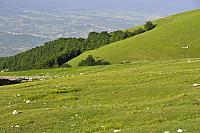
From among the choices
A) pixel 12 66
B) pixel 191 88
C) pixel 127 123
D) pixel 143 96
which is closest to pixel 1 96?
pixel 143 96

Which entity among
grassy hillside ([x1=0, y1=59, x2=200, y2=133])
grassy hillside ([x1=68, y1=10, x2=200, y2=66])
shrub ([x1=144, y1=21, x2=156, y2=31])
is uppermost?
shrub ([x1=144, y1=21, x2=156, y2=31])

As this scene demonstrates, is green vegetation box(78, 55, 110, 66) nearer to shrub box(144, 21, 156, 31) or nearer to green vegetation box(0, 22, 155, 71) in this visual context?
green vegetation box(0, 22, 155, 71)

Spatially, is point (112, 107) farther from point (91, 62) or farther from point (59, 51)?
point (59, 51)

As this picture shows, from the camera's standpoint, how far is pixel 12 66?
133750 millimetres

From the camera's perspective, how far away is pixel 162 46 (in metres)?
91.5

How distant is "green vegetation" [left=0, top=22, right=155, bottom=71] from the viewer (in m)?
116

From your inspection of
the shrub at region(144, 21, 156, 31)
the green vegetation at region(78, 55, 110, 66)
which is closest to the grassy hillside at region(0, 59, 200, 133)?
the green vegetation at region(78, 55, 110, 66)

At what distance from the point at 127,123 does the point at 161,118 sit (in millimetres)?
1614

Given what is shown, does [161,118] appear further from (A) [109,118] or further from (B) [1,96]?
(B) [1,96]

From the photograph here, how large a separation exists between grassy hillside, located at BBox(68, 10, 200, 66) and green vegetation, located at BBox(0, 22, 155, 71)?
48.5ft

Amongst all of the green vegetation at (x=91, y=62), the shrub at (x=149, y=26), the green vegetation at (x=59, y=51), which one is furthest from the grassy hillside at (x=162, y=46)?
the shrub at (x=149, y=26)

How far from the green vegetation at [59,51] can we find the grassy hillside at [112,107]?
75.5 m

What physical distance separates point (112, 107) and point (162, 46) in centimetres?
6527

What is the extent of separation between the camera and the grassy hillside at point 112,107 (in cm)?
2211
